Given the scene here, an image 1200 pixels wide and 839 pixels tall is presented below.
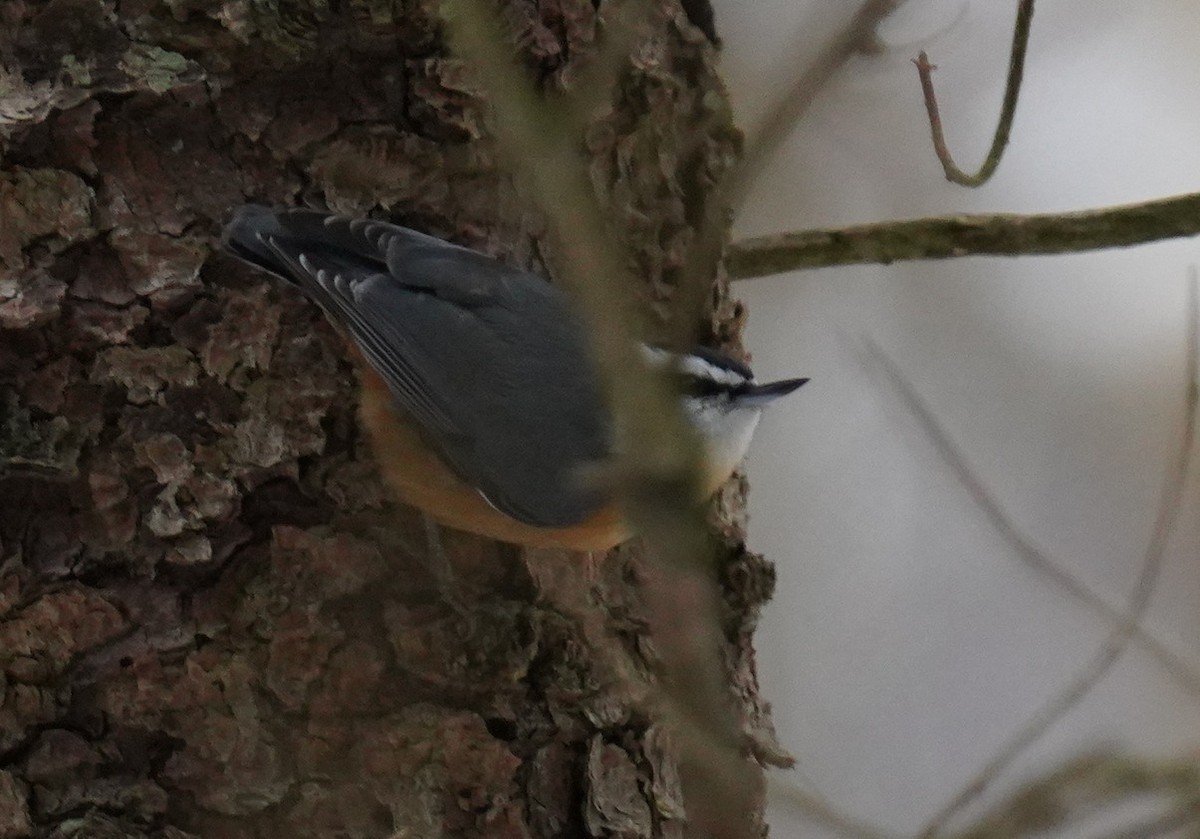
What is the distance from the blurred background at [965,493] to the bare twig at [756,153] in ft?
7.18

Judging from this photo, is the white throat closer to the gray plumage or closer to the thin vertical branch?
the gray plumage

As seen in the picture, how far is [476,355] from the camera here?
1.87 metres

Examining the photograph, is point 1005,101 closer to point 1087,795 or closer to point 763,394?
point 763,394

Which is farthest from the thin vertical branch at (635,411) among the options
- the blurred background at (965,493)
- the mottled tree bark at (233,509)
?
the blurred background at (965,493)

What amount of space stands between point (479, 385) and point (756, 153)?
1061mm

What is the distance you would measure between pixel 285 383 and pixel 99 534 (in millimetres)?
285

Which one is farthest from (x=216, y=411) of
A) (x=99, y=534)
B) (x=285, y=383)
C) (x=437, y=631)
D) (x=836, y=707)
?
(x=836, y=707)

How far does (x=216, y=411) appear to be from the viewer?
152cm

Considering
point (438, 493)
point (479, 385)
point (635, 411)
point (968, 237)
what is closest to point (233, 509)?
point (438, 493)

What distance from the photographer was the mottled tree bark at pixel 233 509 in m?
1.45

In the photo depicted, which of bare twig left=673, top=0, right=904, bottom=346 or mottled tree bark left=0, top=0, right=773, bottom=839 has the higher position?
bare twig left=673, top=0, right=904, bottom=346

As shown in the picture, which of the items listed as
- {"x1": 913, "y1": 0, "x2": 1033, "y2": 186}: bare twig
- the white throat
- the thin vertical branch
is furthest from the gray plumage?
the thin vertical branch

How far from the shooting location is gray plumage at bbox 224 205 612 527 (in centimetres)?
170

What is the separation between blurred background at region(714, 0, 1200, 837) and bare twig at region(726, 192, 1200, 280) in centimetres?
140
